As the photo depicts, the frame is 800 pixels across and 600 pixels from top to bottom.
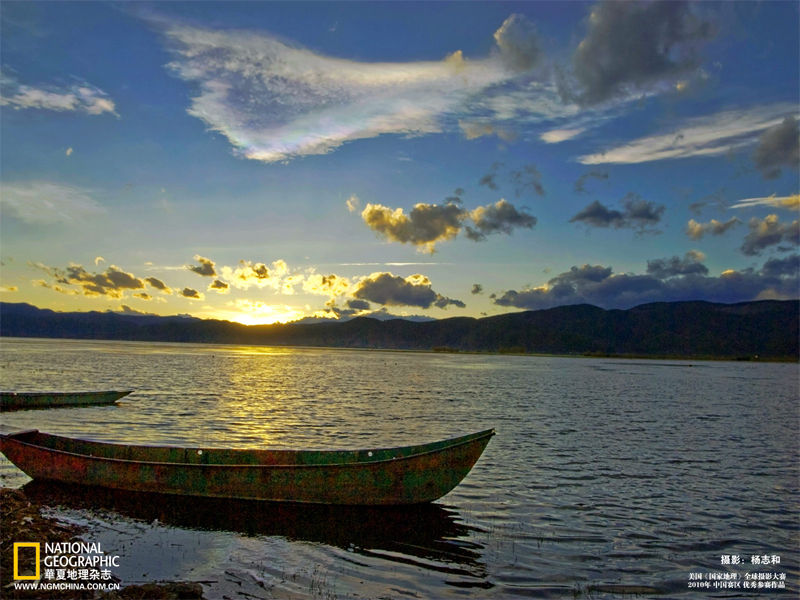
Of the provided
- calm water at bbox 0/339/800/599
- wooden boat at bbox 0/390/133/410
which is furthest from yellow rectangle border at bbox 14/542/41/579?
wooden boat at bbox 0/390/133/410

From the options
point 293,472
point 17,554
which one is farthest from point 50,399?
point 17,554

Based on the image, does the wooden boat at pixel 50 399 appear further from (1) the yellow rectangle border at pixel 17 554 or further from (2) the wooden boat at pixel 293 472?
(1) the yellow rectangle border at pixel 17 554

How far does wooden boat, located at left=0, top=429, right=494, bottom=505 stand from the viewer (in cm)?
1773

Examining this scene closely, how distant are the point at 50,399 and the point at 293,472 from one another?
3422 centimetres

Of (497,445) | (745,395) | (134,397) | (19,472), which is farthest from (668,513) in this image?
(745,395)

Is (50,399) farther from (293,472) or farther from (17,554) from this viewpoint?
(17,554)

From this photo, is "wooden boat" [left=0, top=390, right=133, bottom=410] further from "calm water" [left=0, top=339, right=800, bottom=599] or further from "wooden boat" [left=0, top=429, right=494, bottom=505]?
"wooden boat" [left=0, top=429, right=494, bottom=505]

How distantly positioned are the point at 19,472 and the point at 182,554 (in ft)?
40.1

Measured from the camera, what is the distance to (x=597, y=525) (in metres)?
17.1

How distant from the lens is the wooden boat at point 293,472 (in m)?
17.7

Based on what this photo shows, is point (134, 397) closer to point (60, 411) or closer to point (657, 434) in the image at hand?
point (60, 411)

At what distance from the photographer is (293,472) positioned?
17844 mm

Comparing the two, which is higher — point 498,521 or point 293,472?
point 293,472

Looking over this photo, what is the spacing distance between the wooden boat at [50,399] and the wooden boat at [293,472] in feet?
87.1
